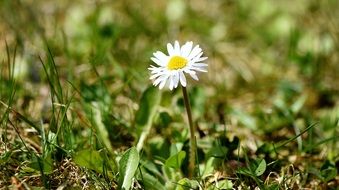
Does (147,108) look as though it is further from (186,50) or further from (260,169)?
(260,169)

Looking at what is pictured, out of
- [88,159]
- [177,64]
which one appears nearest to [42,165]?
[88,159]

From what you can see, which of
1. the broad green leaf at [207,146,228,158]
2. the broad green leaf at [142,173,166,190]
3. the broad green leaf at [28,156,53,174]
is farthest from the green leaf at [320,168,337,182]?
the broad green leaf at [28,156,53,174]

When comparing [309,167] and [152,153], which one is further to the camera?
[152,153]

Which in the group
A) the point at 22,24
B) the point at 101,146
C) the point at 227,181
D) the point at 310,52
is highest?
the point at 22,24

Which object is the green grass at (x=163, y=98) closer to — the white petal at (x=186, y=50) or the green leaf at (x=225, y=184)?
the green leaf at (x=225, y=184)

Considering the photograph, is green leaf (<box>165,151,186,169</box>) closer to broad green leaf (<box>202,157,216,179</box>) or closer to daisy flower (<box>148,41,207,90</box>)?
broad green leaf (<box>202,157,216,179</box>)

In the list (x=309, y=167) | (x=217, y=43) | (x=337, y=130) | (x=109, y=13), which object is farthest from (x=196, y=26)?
(x=309, y=167)

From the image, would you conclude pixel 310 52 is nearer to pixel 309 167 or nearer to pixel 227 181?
pixel 309 167
